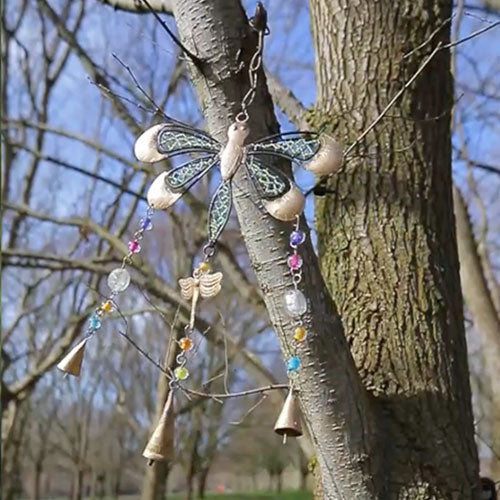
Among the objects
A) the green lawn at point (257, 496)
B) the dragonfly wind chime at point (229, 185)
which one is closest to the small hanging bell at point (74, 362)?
the dragonfly wind chime at point (229, 185)

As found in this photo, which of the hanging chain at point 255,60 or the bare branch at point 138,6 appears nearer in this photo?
the hanging chain at point 255,60

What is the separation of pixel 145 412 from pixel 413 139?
227 inches

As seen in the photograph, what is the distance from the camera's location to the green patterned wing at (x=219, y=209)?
104 cm

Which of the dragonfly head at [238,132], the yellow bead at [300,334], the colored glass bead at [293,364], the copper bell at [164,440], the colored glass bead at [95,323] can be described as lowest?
the copper bell at [164,440]

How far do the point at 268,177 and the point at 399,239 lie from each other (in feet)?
1.22

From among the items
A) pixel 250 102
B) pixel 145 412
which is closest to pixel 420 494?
pixel 250 102

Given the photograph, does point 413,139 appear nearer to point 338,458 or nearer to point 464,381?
point 464,381

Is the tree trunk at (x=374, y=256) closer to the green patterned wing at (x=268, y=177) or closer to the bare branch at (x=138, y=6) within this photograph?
the green patterned wing at (x=268, y=177)

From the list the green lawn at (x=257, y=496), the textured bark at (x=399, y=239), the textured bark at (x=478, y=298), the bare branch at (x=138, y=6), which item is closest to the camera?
the textured bark at (x=399, y=239)

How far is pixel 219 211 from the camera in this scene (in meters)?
1.07

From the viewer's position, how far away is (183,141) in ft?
3.35

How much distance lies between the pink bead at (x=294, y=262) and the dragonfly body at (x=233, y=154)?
0.13 meters

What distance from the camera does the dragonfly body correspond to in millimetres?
966

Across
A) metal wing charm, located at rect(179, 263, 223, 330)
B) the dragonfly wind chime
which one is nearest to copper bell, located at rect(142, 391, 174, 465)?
the dragonfly wind chime
